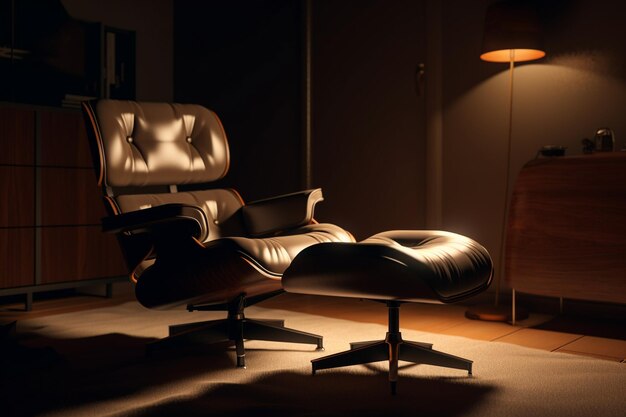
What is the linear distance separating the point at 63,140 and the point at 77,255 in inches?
23.1

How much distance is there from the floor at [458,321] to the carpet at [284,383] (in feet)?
0.57

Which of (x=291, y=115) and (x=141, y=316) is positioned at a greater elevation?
(x=291, y=115)

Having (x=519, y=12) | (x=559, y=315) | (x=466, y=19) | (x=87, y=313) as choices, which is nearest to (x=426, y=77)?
(x=466, y=19)

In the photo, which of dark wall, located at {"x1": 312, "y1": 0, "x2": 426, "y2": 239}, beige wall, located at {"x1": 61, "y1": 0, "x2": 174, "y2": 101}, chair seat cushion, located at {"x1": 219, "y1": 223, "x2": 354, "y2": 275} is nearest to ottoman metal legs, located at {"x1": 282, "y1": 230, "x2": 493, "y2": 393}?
chair seat cushion, located at {"x1": 219, "y1": 223, "x2": 354, "y2": 275}

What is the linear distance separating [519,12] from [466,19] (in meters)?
0.57

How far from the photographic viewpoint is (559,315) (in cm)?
323

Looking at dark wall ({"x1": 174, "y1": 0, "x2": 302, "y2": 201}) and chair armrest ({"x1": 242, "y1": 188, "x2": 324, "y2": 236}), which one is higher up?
dark wall ({"x1": 174, "y1": 0, "x2": 302, "y2": 201})

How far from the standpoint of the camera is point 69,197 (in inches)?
143

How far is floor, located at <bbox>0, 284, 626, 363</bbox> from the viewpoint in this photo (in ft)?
8.64

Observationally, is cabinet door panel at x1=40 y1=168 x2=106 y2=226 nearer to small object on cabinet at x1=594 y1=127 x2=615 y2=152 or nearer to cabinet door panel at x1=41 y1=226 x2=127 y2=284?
cabinet door panel at x1=41 y1=226 x2=127 y2=284

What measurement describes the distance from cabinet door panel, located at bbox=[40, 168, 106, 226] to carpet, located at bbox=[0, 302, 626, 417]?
38.5 inches

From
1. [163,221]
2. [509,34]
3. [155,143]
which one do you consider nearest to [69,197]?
[155,143]

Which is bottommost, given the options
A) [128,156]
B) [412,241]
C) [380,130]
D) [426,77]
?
[412,241]

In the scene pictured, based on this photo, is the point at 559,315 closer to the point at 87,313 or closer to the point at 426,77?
the point at 426,77
